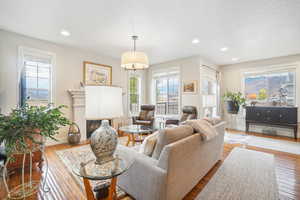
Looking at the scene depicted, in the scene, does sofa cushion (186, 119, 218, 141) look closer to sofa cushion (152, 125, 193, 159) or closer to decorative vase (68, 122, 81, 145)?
sofa cushion (152, 125, 193, 159)

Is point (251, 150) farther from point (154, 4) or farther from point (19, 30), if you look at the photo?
point (19, 30)

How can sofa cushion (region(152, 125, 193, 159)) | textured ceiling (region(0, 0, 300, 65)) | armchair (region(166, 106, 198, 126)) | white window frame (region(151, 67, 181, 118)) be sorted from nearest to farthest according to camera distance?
1. sofa cushion (region(152, 125, 193, 159))
2. textured ceiling (region(0, 0, 300, 65))
3. armchair (region(166, 106, 198, 126))
4. white window frame (region(151, 67, 181, 118))

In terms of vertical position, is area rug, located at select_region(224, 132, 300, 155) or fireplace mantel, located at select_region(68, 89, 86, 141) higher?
fireplace mantel, located at select_region(68, 89, 86, 141)

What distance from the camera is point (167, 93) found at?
18.9ft

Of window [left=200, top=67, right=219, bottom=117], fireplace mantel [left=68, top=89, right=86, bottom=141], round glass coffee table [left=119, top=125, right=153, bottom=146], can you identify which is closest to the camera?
round glass coffee table [left=119, top=125, right=153, bottom=146]

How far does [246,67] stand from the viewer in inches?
208

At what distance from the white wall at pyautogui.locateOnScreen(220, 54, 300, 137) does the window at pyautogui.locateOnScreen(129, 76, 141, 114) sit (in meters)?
3.63

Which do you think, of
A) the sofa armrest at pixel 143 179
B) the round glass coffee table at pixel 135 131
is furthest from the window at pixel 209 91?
the sofa armrest at pixel 143 179

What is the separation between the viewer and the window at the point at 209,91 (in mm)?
4785

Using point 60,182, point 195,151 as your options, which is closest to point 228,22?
point 195,151

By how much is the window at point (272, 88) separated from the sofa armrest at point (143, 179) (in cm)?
536

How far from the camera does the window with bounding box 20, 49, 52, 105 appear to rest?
3.28 m

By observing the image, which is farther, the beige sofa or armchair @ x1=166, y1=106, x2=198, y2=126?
armchair @ x1=166, y1=106, x2=198, y2=126

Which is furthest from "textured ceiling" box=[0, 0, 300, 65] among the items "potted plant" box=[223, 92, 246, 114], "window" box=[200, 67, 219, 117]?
"potted plant" box=[223, 92, 246, 114]
